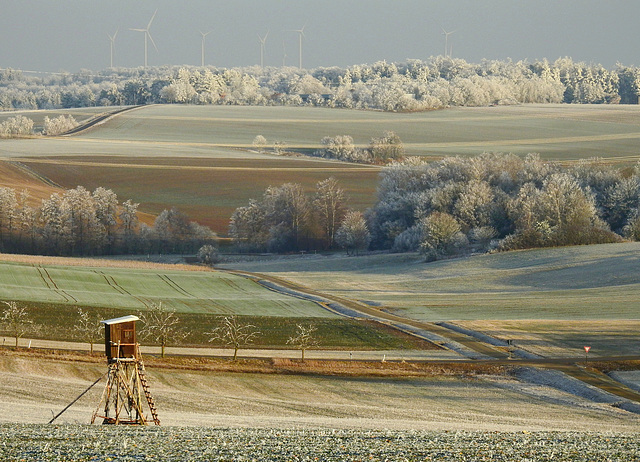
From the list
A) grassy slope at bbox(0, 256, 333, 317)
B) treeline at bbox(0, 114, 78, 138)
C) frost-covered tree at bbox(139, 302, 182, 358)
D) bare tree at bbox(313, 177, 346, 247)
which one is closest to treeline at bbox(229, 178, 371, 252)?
bare tree at bbox(313, 177, 346, 247)

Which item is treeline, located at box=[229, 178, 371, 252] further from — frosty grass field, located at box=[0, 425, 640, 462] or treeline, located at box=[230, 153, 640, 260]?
frosty grass field, located at box=[0, 425, 640, 462]

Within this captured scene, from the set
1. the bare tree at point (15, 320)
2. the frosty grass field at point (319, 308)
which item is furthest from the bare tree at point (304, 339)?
the bare tree at point (15, 320)

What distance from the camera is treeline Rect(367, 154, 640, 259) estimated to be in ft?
312

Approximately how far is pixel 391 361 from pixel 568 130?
417ft

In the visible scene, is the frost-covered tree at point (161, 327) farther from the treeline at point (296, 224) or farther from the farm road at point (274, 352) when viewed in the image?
the treeline at point (296, 224)

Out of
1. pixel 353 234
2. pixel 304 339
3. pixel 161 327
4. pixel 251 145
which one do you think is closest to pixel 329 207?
pixel 353 234

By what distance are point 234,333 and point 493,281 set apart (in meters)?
33.9

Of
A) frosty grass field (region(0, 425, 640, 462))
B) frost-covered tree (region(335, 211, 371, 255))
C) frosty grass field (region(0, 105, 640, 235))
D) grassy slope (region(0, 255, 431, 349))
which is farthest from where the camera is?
frosty grass field (region(0, 105, 640, 235))

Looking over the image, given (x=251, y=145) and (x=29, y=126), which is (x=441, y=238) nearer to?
(x=251, y=145)

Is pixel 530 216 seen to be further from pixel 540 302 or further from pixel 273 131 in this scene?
pixel 273 131

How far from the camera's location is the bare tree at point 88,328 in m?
48.9

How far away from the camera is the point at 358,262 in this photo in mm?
95688

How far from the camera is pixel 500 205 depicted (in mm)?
105062

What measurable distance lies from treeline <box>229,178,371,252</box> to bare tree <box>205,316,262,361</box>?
169 feet
